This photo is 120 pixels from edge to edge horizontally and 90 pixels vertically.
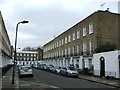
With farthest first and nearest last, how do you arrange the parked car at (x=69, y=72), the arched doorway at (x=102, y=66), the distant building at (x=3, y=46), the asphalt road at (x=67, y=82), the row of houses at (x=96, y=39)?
the distant building at (x=3, y=46), the row of houses at (x=96, y=39), the parked car at (x=69, y=72), the arched doorway at (x=102, y=66), the asphalt road at (x=67, y=82)

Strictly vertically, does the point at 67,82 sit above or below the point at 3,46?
below

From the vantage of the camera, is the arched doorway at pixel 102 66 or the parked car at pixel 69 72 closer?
the arched doorway at pixel 102 66

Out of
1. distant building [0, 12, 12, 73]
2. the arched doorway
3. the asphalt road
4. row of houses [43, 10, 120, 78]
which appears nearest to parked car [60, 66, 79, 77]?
row of houses [43, 10, 120, 78]

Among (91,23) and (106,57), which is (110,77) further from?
(91,23)

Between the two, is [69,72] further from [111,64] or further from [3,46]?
[3,46]

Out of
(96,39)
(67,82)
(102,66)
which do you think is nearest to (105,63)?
(102,66)

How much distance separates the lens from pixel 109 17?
38.2m

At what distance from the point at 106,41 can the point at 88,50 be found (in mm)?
3544

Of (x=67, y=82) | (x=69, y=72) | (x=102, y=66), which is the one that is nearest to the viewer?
(x=67, y=82)

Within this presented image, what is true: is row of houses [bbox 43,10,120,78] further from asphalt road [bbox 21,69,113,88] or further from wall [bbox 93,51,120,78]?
asphalt road [bbox 21,69,113,88]

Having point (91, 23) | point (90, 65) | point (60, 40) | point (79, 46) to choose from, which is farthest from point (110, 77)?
point (60, 40)

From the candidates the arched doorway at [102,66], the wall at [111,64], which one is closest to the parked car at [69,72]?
the wall at [111,64]

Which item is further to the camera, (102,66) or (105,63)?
(102,66)

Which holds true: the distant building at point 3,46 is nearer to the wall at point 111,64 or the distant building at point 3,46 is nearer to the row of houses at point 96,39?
the row of houses at point 96,39
